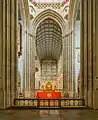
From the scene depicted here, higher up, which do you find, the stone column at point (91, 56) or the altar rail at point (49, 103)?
the stone column at point (91, 56)

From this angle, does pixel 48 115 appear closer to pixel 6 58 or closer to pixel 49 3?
pixel 6 58

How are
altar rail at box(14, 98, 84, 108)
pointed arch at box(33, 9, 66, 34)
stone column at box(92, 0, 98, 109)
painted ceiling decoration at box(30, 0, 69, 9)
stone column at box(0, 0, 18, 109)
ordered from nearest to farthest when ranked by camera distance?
1. stone column at box(92, 0, 98, 109)
2. stone column at box(0, 0, 18, 109)
3. altar rail at box(14, 98, 84, 108)
4. painted ceiling decoration at box(30, 0, 69, 9)
5. pointed arch at box(33, 9, 66, 34)

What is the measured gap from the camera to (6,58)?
1570cm

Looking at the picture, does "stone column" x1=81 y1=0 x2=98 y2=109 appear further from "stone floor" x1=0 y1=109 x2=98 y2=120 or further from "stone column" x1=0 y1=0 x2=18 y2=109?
"stone column" x1=0 y1=0 x2=18 y2=109

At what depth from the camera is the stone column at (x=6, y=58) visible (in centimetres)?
1516

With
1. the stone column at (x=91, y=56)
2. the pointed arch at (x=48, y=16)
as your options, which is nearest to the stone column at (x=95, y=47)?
the stone column at (x=91, y=56)

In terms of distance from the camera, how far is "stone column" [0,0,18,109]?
15.2 m

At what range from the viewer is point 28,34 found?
38.4m

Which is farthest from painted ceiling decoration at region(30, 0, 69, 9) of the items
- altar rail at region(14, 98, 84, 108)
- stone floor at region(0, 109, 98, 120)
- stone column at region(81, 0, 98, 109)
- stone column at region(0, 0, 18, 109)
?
stone floor at region(0, 109, 98, 120)

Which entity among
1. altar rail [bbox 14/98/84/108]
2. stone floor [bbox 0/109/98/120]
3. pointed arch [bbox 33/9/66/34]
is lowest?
altar rail [bbox 14/98/84/108]

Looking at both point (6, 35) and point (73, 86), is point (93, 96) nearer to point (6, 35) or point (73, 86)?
point (6, 35)

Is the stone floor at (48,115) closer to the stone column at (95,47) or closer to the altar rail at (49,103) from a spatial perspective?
the stone column at (95,47)

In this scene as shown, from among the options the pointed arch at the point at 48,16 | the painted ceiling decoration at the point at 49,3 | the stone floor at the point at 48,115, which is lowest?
the stone floor at the point at 48,115

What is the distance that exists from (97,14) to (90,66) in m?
2.61
